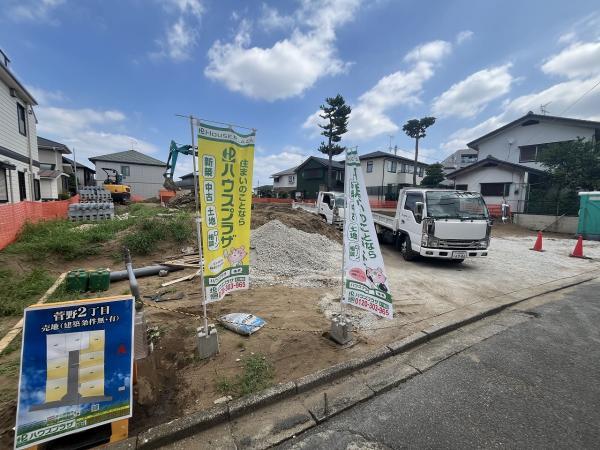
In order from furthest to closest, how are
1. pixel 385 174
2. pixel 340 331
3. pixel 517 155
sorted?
pixel 385 174 < pixel 517 155 < pixel 340 331

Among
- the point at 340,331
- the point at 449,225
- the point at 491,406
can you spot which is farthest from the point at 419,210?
the point at 491,406

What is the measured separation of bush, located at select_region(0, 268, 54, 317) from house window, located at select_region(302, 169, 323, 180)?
30.9 metres

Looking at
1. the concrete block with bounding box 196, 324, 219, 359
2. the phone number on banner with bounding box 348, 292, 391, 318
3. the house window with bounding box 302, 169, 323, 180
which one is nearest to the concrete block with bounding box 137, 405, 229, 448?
the concrete block with bounding box 196, 324, 219, 359

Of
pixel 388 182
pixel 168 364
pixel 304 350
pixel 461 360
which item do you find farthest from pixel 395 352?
pixel 388 182

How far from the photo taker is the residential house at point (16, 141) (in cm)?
1069

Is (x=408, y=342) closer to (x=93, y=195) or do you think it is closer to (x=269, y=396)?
(x=269, y=396)

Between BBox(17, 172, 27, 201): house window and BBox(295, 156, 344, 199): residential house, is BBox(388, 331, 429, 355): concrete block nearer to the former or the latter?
BBox(17, 172, 27, 201): house window

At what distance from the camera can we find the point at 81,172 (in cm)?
3531

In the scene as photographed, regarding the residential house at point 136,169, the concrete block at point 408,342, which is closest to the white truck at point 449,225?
the concrete block at point 408,342

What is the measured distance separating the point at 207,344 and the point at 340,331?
1.59m

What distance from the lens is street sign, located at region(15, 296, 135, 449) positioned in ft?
6.03

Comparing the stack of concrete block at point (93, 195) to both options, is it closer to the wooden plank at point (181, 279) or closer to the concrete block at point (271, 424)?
the wooden plank at point (181, 279)

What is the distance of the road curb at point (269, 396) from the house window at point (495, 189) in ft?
65.0

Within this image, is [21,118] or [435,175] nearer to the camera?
[21,118]
